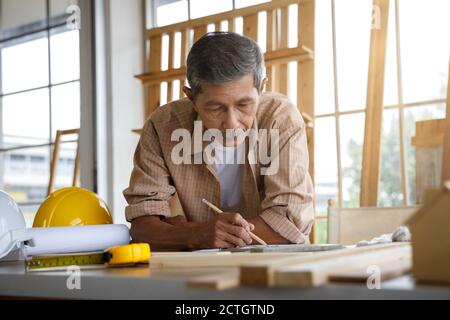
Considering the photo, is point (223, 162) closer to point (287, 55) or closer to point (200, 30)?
point (287, 55)

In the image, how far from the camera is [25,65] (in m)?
4.42

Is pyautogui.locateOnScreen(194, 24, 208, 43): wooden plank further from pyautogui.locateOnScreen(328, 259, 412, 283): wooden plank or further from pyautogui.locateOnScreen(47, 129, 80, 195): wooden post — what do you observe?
pyautogui.locateOnScreen(328, 259, 412, 283): wooden plank

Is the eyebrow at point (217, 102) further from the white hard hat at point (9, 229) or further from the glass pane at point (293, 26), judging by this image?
the glass pane at point (293, 26)

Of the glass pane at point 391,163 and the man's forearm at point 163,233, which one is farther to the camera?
the glass pane at point 391,163

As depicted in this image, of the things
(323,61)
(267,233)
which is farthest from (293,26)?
(267,233)

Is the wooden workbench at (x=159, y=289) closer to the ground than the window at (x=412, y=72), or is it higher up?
closer to the ground

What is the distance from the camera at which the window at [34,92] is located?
13.5 ft

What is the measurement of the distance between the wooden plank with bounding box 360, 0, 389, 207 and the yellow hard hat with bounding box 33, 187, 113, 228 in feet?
4.31

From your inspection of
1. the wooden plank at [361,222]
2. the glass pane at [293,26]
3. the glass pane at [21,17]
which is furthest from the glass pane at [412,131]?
the glass pane at [21,17]

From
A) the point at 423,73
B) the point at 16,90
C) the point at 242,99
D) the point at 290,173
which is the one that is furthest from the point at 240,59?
the point at 16,90

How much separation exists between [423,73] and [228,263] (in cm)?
221

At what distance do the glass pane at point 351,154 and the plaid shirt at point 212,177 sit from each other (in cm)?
116

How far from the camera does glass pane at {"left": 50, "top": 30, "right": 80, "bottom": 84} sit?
13.3ft
